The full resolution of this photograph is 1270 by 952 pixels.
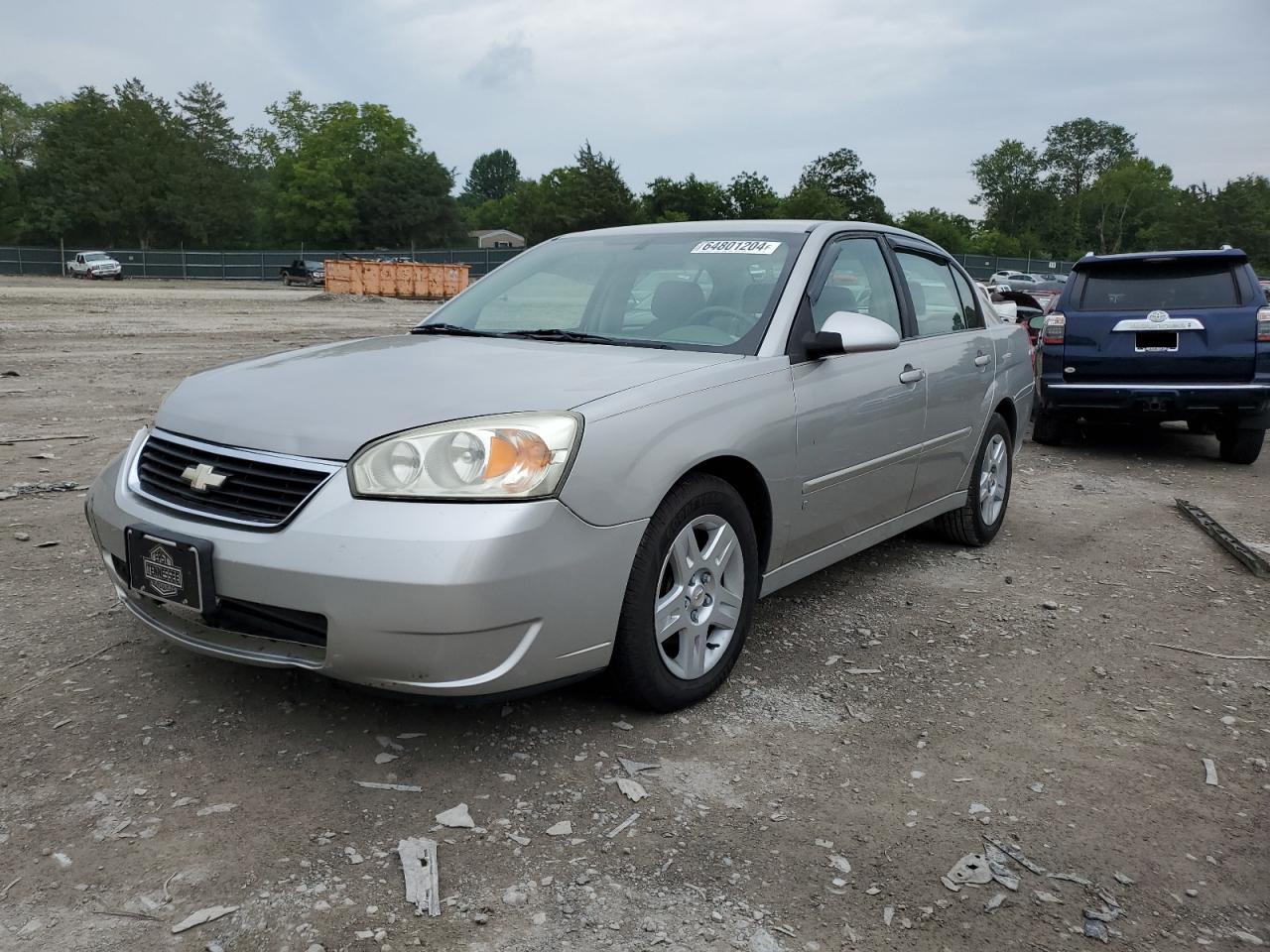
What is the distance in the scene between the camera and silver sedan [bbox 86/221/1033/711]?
Answer: 9.21ft

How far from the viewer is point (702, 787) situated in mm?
3023

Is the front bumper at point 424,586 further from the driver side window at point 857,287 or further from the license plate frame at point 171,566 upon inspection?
the driver side window at point 857,287

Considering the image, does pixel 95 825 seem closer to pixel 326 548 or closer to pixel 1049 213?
pixel 326 548

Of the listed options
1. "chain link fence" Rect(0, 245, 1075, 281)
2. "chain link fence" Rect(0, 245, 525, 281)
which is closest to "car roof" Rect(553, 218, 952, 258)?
"chain link fence" Rect(0, 245, 1075, 281)

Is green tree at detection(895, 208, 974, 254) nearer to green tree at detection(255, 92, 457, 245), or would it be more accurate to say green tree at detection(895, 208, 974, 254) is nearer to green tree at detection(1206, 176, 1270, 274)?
green tree at detection(1206, 176, 1270, 274)

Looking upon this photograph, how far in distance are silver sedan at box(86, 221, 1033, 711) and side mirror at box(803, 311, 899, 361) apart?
0.01 meters

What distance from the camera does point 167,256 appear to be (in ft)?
190

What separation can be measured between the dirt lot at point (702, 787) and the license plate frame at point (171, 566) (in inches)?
18.4

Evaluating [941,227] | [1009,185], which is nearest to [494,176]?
[1009,185]

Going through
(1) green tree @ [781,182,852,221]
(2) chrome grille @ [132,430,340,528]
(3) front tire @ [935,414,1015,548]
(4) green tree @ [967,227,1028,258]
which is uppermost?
(1) green tree @ [781,182,852,221]

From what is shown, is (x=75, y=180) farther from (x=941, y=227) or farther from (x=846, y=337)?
(x=846, y=337)

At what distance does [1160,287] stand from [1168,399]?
3.23ft

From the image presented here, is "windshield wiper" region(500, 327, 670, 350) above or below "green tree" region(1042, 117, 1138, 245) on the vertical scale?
below

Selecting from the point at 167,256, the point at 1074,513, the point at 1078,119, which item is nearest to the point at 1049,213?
the point at 1078,119
